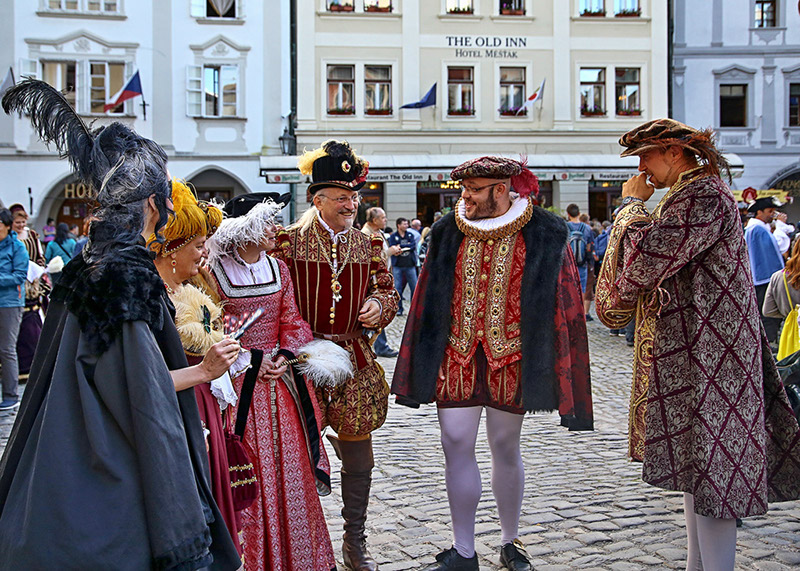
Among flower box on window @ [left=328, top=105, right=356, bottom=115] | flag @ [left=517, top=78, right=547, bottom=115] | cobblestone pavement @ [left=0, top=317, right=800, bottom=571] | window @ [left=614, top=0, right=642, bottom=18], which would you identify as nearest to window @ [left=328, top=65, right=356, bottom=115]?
flower box on window @ [left=328, top=105, right=356, bottom=115]

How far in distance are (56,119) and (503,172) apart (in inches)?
80.4

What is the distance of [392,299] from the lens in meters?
4.14

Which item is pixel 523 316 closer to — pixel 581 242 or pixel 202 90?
pixel 581 242

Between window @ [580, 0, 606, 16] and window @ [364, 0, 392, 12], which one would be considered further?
window @ [580, 0, 606, 16]

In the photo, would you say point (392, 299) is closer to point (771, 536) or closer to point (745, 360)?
point (745, 360)

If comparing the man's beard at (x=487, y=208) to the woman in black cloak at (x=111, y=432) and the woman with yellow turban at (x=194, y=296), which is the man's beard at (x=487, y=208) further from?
the woman in black cloak at (x=111, y=432)

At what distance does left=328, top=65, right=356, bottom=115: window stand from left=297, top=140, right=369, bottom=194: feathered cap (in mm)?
20821

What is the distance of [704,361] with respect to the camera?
310 cm

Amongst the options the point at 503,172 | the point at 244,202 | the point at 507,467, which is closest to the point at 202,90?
the point at 244,202

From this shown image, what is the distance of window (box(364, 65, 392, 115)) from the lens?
24609 millimetres

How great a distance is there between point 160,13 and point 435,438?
68.0 feet

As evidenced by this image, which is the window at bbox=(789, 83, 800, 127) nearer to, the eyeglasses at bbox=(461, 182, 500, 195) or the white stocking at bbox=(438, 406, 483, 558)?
the eyeglasses at bbox=(461, 182, 500, 195)

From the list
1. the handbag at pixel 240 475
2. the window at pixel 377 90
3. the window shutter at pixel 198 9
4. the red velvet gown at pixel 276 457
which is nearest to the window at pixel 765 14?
the window at pixel 377 90

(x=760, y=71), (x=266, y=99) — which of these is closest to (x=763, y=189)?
(x=760, y=71)
